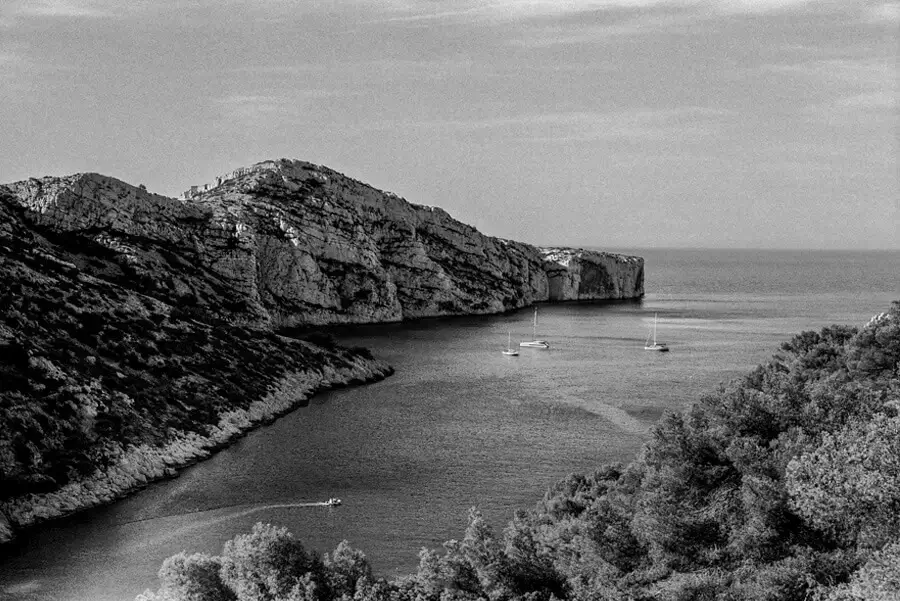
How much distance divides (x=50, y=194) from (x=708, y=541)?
112m

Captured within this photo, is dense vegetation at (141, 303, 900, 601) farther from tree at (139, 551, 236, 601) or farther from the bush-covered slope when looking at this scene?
the bush-covered slope

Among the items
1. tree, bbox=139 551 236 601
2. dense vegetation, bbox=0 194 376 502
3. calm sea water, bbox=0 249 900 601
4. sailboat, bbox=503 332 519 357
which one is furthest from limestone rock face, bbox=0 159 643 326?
tree, bbox=139 551 236 601

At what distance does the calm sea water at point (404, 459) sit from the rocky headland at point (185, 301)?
10.9ft

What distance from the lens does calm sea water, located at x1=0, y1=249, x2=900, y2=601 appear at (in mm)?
44625

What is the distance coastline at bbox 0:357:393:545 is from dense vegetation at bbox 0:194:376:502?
63 cm

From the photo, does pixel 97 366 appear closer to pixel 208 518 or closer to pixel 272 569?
pixel 208 518

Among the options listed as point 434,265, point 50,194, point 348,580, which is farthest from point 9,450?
point 434,265

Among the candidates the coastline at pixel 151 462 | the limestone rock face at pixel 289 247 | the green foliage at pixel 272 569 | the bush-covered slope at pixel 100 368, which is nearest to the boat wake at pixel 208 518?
the coastline at pixel 151 462

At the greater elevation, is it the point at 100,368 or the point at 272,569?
the point at 100,368

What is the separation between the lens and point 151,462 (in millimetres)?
58062

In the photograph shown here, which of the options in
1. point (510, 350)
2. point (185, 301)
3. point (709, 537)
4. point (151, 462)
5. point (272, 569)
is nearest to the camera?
point (709, 537)

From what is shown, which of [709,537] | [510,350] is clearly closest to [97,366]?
[709,537]

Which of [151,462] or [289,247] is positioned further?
[289,247]

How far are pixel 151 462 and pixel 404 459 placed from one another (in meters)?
15.6
